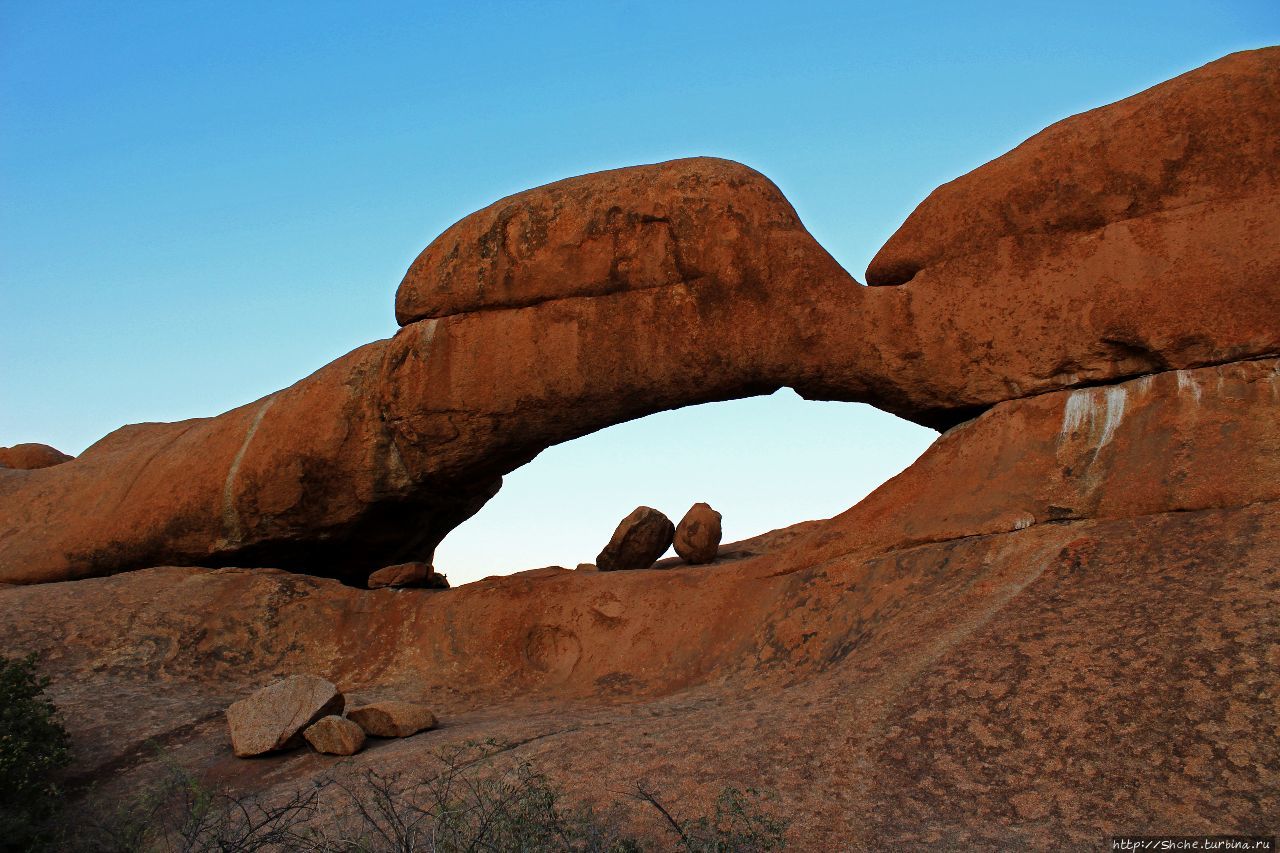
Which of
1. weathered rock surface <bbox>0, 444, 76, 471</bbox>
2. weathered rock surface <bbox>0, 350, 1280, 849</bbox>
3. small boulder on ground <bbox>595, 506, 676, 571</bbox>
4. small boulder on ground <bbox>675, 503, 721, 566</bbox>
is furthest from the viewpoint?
weathered rock surface <bbox>0, 444, 76, 471</bbox>

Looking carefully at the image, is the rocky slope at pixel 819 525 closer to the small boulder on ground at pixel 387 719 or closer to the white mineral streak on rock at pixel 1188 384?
the white mineral streak on rock at pixel 1188 384

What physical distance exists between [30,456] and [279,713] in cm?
Answer: 761

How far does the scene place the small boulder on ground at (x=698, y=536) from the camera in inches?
454

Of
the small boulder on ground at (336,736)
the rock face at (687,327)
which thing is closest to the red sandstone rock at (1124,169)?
the rock face at (687,327)

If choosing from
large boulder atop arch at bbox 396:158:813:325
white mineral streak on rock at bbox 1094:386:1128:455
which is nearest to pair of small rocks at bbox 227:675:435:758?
large boulder atop arch at bbox 396:158:813:325

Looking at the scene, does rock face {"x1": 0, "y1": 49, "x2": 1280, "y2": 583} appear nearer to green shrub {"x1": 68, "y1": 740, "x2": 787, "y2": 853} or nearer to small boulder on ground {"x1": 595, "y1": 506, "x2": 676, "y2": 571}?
small boulder on ground {"x1": 595, "y1": 506, "x2": 676, "y2": 571}

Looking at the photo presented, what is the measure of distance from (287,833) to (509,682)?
353 cm

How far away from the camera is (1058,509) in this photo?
8031 millimetres

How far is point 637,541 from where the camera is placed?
12.0 m

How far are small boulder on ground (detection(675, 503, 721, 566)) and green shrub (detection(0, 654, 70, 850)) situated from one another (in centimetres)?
573

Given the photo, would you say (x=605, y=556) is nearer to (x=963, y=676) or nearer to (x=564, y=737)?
(x=564, y=737)

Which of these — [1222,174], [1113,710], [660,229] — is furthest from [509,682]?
[1222,174]

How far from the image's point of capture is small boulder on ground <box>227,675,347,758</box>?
8258 mm

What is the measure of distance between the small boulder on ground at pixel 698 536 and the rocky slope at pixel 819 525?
0.68 meters
